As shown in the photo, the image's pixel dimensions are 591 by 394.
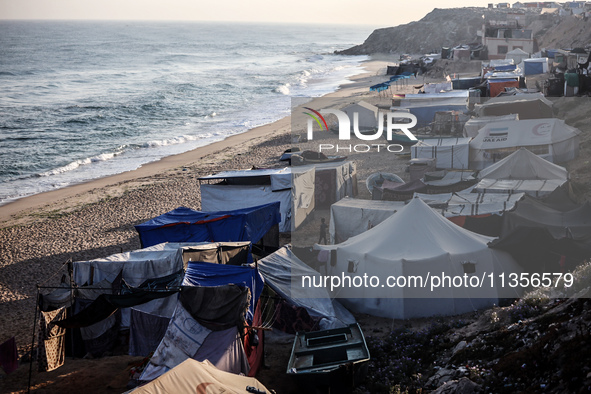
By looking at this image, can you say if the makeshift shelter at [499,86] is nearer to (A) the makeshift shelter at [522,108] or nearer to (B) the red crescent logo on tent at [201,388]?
(A) the makeshift shelter at [522,108]

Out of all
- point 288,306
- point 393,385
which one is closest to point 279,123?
point 288,306

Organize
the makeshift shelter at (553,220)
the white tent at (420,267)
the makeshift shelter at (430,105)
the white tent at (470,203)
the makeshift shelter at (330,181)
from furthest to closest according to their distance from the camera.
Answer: the makeshift shelter at (430,105)
the makeshift shelter at (330,181)
the white tent at (470,203)
the makeshift shelter at (553,220)
the white tent at (420,267)

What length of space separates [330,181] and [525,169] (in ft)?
20.8

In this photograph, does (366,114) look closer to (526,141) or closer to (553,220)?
(526,141)

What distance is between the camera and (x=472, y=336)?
10.0 metres

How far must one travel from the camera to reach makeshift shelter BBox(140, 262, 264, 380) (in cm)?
944

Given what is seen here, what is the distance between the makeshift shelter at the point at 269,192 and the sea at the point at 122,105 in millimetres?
13494

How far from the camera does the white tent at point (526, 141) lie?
69.5ft

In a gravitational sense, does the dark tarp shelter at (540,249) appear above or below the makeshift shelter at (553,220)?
below

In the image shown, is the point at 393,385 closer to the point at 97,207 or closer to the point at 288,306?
the point at 288,306

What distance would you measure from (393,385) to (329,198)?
35.1 feet

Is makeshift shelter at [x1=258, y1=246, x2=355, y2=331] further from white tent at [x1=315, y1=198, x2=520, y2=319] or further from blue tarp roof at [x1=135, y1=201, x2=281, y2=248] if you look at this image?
blue tarp roof at [x1=135, y1=201, x2=281, y2=248]

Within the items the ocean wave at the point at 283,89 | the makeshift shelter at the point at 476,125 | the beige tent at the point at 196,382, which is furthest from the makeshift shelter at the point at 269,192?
the ocean wave at the point at 283,89

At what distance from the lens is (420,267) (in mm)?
12094
